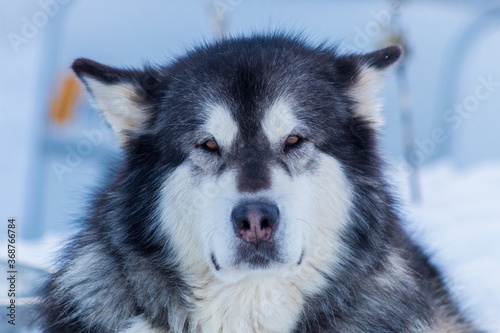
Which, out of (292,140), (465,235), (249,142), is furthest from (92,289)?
(465,235)

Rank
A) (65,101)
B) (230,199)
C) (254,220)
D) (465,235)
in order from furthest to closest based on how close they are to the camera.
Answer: (65,101) → (465,235) → (230,199) → (254,220)

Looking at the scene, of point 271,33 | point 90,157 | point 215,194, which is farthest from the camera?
point 90,157

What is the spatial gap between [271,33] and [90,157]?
4757 mm

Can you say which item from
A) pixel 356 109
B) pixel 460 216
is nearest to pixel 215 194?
pixel 356 109

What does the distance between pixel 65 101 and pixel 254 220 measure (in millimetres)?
6595

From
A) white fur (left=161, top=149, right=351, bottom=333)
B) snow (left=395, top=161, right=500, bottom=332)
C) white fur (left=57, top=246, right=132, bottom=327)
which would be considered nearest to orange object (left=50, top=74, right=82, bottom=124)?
snow (left=395, top=161, right=500, bottom=332)

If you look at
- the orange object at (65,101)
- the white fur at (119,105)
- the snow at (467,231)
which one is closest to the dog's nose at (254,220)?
the white fur at (119,105)

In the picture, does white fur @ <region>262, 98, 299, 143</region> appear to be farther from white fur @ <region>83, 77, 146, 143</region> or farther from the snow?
the snow

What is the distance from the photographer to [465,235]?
19.3 ft

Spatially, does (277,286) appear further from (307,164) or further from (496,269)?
(496,269)

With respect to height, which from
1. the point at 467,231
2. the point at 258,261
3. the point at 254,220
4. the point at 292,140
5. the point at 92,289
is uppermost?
the point at 292,140

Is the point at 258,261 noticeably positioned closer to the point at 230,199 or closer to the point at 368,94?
the point at 230,199

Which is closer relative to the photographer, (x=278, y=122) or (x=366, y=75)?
(x=278, y=122)

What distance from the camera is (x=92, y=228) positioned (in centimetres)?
346
